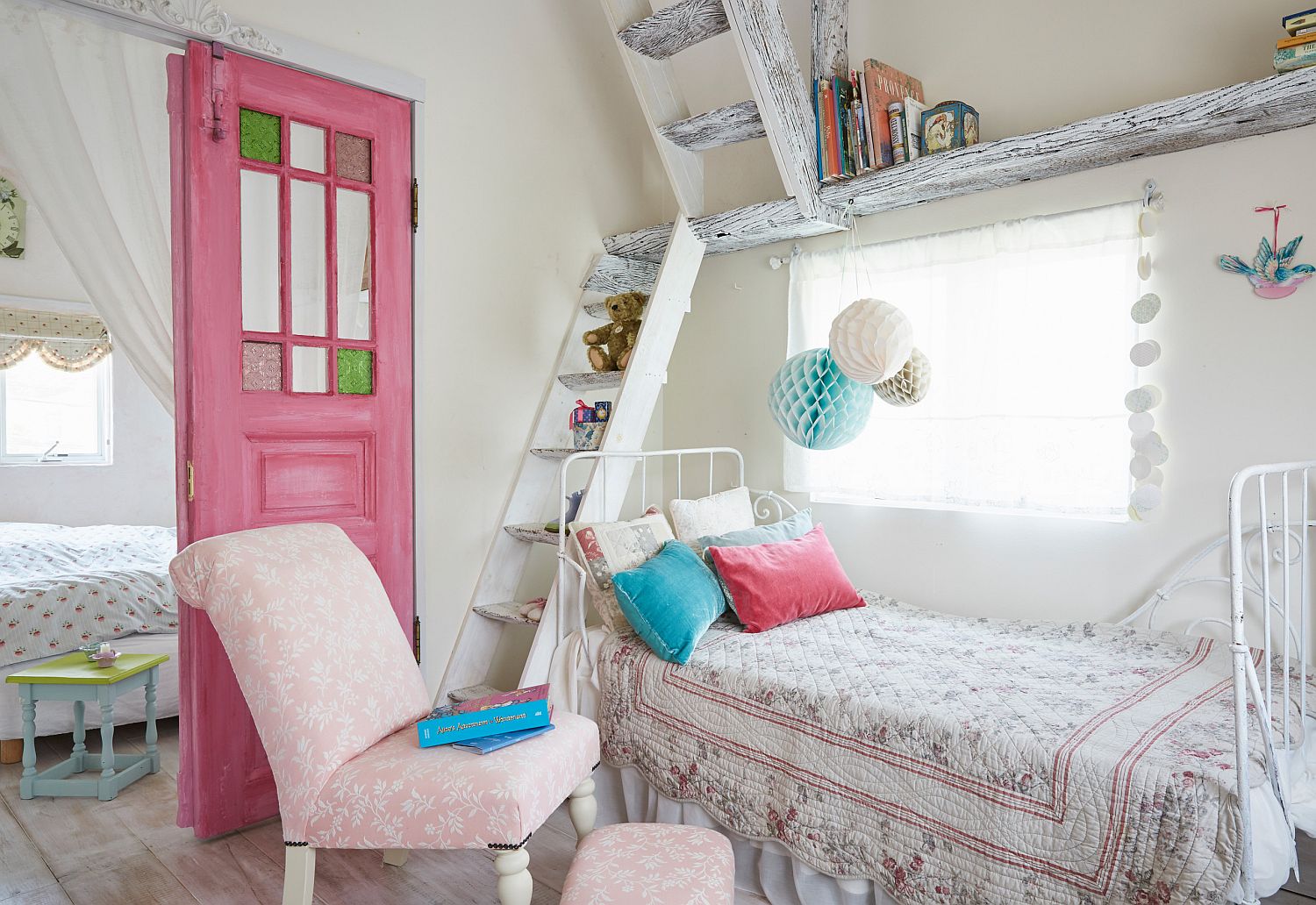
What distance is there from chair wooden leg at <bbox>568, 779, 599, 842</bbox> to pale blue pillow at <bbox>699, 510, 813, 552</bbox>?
0.84 m

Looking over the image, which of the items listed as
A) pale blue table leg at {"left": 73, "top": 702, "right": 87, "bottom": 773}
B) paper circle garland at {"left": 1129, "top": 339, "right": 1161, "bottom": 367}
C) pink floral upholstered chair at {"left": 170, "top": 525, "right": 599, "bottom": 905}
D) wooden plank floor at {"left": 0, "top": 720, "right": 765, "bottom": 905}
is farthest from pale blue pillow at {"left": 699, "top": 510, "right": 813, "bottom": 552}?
pale blue table leg at {"left": 73, "top": 702, "right": 87, "bottom": 773}

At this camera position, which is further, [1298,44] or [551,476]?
[551,476]

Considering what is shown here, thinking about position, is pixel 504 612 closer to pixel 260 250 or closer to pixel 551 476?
pixel 551 476

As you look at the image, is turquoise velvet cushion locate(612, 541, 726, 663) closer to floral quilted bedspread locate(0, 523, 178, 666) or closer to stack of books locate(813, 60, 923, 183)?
stack of books locate(813, 60, 923, 183)

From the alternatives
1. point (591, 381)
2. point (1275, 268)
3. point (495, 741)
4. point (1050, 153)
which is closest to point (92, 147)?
point (591, 381)

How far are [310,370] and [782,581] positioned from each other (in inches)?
61.4

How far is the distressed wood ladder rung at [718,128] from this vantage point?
8.28ft

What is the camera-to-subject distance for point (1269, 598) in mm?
1751

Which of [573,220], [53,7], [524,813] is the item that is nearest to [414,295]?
[573,220]

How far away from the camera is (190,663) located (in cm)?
222

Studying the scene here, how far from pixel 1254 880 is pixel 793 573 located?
4.32 feet

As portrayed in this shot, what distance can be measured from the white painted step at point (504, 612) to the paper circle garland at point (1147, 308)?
1.98 metres

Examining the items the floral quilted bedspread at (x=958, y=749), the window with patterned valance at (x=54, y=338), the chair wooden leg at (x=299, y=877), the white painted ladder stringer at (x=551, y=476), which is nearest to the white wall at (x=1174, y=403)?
the floral quilted bedspread at (x=958, y=749)

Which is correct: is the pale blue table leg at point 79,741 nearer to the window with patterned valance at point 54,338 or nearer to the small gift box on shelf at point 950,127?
the window with patterned valance at point 54,338
